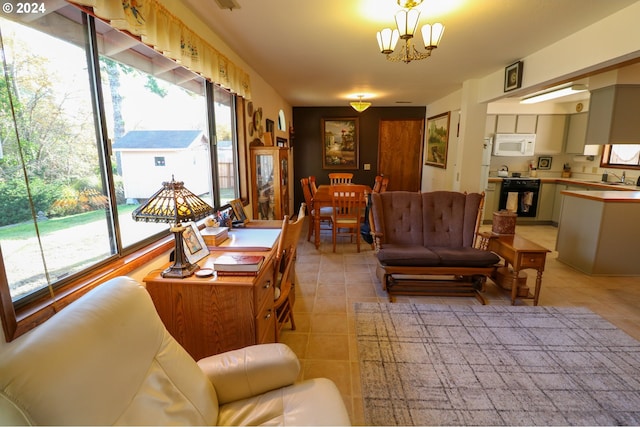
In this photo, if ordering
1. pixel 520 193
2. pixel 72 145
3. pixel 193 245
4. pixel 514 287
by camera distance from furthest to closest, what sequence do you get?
pixel 520 193, pixel 514 287, pixel 193 245, pixel 72 145

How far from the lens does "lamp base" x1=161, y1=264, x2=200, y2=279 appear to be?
5.16ft

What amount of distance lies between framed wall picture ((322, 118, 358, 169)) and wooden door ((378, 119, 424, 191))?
600mm

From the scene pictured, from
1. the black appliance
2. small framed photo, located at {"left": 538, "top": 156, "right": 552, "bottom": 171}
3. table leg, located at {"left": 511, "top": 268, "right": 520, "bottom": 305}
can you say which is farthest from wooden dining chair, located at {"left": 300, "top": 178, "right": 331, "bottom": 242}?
small framed photo, located at {"left": 538, "top": 156, "right": 552, "bottom": 171}

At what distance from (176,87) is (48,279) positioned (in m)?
1.77

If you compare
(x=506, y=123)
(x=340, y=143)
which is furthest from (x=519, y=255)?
(x=340, y=143)

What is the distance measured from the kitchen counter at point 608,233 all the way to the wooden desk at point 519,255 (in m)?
1.17

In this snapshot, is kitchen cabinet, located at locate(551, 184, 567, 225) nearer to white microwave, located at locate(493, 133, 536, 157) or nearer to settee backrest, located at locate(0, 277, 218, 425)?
white microwave, located at locate(493, 133, 536, 157)

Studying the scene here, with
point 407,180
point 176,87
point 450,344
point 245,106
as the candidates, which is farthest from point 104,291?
point 407,180

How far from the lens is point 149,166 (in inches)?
79.6

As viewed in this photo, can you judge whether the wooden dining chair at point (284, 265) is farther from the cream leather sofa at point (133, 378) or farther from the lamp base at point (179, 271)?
the cream leather sofa at point (133, 378)

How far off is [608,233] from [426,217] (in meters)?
2.03

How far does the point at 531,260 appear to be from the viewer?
2.68 m

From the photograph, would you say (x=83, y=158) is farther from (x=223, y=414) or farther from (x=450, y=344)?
(x=450, y=344)

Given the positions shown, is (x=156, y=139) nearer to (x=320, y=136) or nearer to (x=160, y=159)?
(x=160, y=159)
